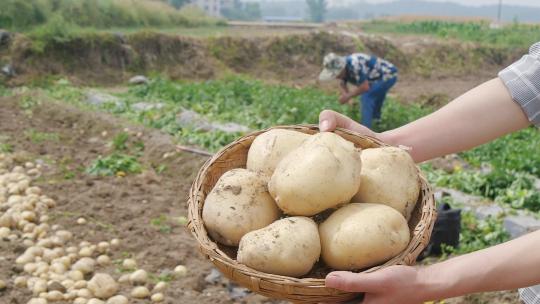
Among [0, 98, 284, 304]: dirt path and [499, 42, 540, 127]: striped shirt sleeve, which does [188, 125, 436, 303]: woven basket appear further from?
[0, 98, 284, 304]: dirt path

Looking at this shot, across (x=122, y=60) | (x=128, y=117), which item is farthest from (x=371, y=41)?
(x=128, y=117)

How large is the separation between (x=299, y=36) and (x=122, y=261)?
18192 mm

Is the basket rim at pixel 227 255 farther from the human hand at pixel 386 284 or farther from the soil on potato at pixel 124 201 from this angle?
the soil on potato at pixel 124 201

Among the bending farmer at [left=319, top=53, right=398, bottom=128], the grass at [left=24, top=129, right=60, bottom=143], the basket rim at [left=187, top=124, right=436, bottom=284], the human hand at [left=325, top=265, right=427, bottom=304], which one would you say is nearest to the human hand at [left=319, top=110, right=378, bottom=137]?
the basket rim at [left=187, top=124, right=436, bottom=284]

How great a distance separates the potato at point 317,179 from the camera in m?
1.82

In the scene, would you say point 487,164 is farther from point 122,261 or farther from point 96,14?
point 96,14

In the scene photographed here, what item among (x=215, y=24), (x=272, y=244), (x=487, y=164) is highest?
(x=272, y=244)

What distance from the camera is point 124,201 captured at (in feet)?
17.2

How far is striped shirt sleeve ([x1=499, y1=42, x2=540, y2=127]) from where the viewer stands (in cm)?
191

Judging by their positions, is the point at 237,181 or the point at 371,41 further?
the point at 371,41

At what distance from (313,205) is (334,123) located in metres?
0.44

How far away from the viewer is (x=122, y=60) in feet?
55.6

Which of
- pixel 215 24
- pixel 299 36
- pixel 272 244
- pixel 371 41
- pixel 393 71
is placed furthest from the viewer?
pixel 215 24

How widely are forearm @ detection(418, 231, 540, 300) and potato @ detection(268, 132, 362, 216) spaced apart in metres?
0.38
